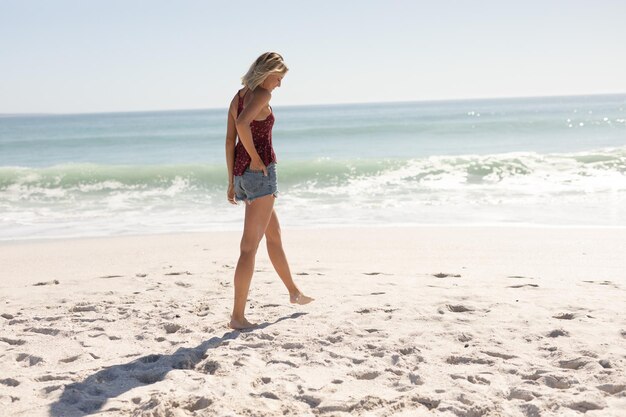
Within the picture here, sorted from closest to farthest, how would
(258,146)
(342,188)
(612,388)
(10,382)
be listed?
1. (612,388)
2. (10,382)
3. (258,146)
4. (342,188)

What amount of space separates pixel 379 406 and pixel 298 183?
599 inches

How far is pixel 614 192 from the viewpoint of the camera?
13445mm

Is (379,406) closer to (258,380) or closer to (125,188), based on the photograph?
(258,380)

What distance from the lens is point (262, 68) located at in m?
4.21

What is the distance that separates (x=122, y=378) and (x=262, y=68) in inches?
76.8

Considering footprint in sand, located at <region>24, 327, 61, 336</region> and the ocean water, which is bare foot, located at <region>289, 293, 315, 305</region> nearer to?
footprint in sand, located at <region>24, 327, 61, 336</region>

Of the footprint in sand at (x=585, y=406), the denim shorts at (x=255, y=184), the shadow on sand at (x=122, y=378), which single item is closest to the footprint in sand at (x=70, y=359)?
the shadow on sand at (x=122, y=378)

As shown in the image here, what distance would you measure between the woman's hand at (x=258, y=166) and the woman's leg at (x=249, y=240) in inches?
7.2

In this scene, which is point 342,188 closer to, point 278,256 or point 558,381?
point 278,256

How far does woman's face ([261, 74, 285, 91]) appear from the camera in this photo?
427 cm

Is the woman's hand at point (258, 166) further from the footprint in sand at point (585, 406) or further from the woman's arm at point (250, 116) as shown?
the footprint in sand at point (585, 406)

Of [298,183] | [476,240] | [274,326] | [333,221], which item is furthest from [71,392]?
[298,183]

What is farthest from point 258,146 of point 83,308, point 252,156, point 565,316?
point 565,316

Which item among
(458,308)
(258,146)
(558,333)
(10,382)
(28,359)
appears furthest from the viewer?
(458,308)
